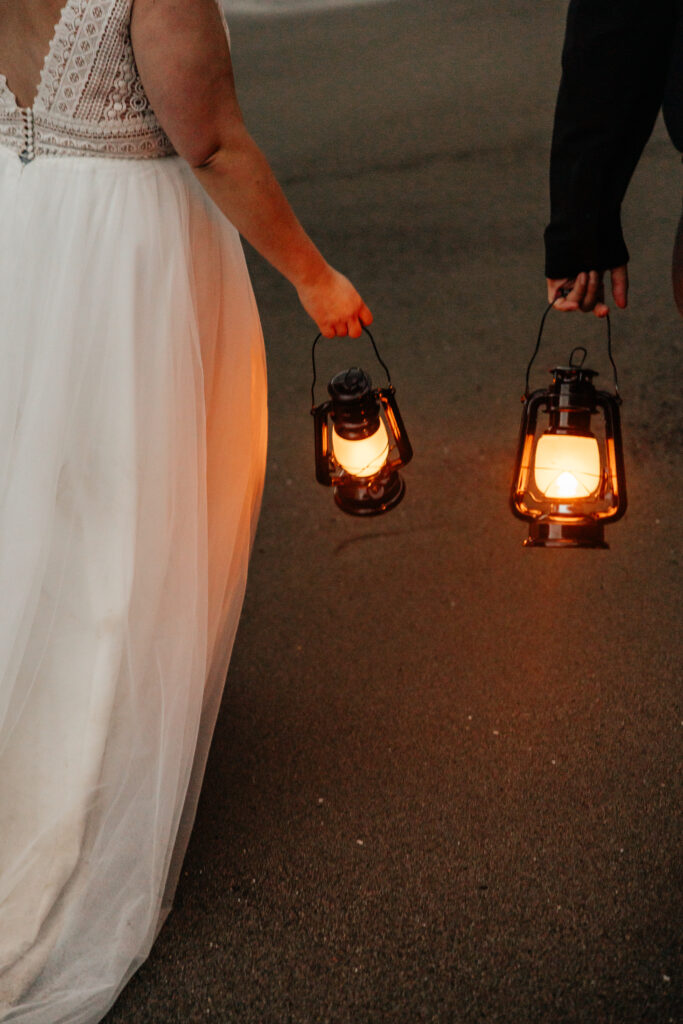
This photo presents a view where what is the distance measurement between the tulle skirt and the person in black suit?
0.59 metres

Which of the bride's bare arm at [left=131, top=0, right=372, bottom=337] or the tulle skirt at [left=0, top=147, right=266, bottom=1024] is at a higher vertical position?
the bride's bare arm at [left=131, top=0, right=372, bottom=337]

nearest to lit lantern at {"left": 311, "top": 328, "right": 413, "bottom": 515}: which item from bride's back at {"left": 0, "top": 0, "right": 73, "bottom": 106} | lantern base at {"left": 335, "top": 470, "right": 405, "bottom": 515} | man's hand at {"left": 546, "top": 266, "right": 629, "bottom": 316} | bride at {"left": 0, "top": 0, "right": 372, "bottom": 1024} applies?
lantern base at {"left": 335, "top": 470, "right": 405, "bottom": 515}

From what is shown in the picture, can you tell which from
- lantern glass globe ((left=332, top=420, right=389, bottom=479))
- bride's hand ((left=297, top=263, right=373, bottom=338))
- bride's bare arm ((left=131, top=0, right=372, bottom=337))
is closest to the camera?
bride's bare arm ((left=131, top=0, right=372, bottom=337))

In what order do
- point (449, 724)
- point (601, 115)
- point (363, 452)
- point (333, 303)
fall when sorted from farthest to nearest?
point (449, 724) → point (363, 452) → point (333, 303) → point (601, 115)

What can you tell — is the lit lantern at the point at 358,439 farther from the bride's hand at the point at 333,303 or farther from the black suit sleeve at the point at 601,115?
the black suit sleeve at the point at 601,115

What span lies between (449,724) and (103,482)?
0.92 metres

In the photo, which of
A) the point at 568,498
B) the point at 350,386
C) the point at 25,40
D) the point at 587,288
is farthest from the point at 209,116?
the point at 568,498

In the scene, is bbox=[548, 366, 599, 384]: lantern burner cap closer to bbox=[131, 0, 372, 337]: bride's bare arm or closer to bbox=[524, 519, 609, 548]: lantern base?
bbox=[524, 519, 609, 548]: lantern base

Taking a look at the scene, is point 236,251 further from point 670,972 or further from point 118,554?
point 670,972

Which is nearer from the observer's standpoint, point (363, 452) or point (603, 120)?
point (603, 120)

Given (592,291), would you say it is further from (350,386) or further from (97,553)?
(97,553)

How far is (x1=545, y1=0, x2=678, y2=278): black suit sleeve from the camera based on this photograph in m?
1.28

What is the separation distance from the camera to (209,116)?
1.21 meters

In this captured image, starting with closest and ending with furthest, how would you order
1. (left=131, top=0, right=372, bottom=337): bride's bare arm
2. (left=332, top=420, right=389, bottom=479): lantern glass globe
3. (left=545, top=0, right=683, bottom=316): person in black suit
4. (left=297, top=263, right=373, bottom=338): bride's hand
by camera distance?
(left=131, top=0, right=372, bottom=337): bride's bare arm → (left=545, top=0, right=683, bottom=316): person in black suit → (left=297, top=263, right=373, bottom=338): bride's hand → (left=332, top=420, right=389, bottom=479): lantern glass globe
